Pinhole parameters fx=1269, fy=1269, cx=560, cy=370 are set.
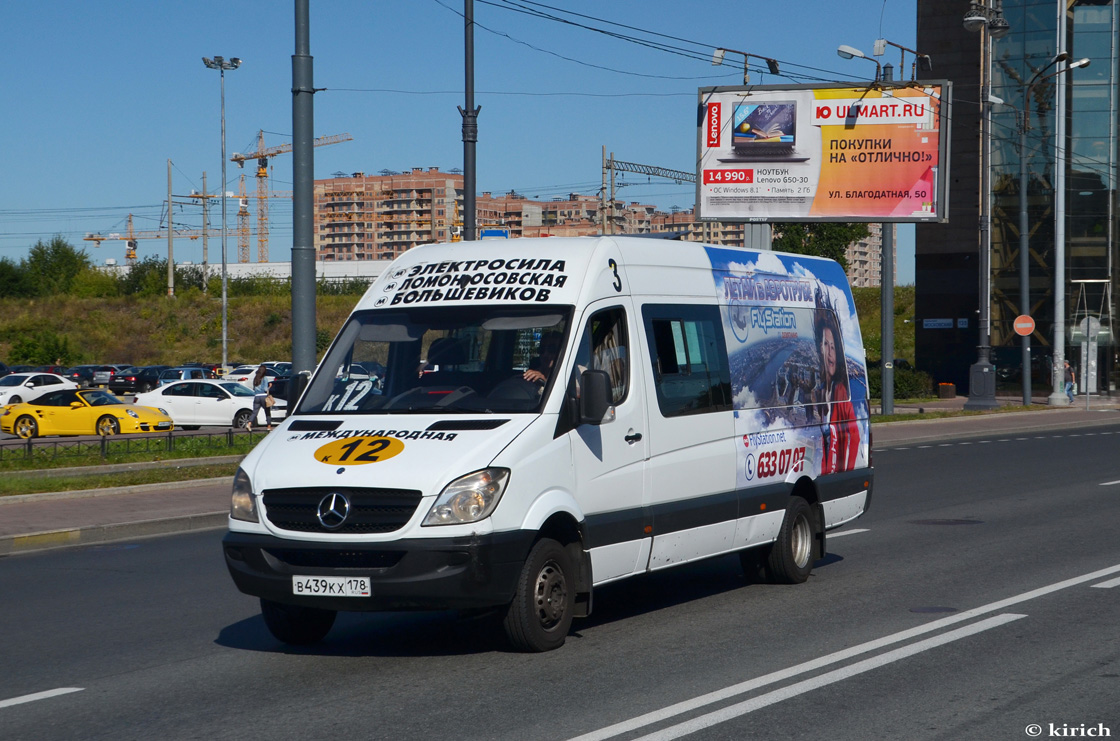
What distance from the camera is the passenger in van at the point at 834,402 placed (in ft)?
34.6

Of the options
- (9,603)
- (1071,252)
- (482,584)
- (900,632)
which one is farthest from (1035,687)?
(1071,252)

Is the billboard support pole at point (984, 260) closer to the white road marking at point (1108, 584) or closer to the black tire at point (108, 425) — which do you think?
the black tire at point (108, 425)

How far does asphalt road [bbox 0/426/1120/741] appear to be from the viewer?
5.77 metres

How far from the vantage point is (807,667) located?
6.81 metres

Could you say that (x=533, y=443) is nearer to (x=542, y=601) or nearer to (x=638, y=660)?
(x=542, y=601)

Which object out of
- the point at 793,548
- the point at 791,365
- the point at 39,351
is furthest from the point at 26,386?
the point at 793,548

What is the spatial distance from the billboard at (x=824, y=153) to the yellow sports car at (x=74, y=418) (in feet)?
50.5

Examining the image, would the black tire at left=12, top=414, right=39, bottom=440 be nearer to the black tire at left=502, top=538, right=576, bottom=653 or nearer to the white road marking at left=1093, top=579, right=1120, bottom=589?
the black tire at left=502, top=538, right=576, bottom=653

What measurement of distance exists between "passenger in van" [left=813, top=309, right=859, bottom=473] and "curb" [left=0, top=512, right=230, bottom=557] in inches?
228

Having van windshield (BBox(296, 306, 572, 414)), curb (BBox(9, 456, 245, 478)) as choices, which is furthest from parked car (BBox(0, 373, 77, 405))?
van windshield (BBox(296, 306, 572, 414))

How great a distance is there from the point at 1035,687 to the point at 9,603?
7323 mm

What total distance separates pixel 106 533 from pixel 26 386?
33.1 m

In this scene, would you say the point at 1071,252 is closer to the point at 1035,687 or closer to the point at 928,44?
the point at 928,44

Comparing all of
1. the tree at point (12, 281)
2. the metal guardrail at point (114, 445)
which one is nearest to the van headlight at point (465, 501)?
the metal guardrail at point (114, 445)
